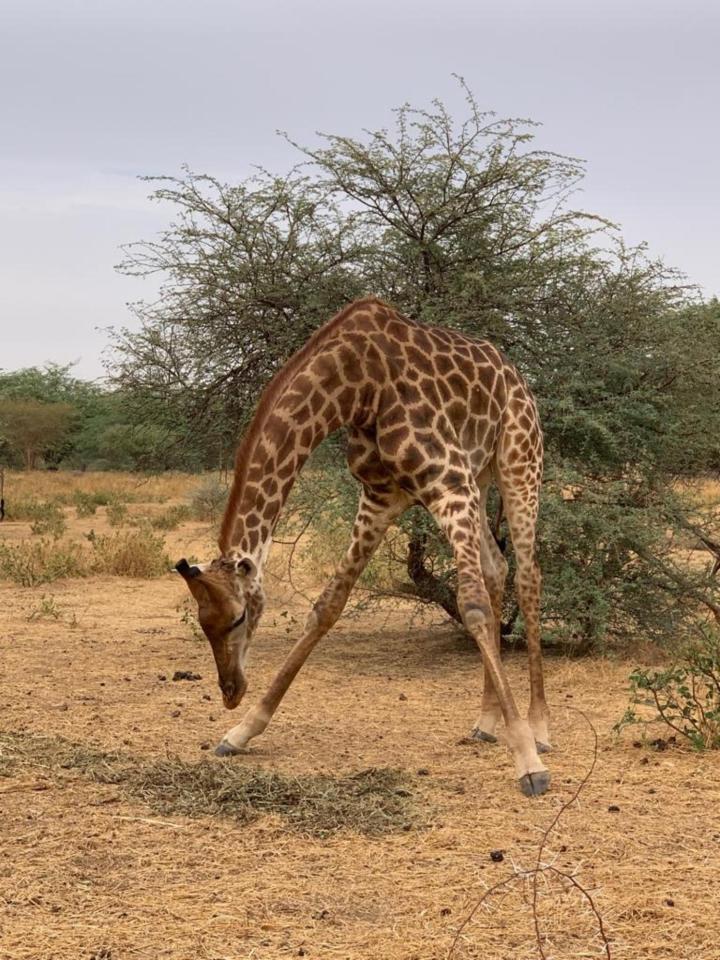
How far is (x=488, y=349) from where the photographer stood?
7.33 metres

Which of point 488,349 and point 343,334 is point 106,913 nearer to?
point 343,334

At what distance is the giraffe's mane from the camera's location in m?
5.89

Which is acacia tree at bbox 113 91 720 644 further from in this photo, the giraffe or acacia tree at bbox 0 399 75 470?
acacia tree at bbox 0 399 75 470

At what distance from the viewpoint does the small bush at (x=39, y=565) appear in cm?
1412

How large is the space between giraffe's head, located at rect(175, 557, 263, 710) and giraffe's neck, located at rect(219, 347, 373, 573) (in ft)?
A: 0.45

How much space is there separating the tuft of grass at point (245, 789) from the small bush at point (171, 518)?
52.0 ft

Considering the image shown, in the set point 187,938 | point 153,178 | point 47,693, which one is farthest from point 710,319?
point 187,938

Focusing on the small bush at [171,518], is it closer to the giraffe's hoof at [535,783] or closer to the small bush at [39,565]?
the small bush at [39,565]

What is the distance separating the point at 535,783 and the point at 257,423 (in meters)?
2.33

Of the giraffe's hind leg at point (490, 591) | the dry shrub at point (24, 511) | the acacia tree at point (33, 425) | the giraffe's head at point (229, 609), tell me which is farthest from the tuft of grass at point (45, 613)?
the acacia tree at point (33, 425)

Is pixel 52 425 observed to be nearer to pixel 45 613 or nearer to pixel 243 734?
pixel 45 613

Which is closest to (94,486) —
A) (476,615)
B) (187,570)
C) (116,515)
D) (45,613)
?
(116,515)

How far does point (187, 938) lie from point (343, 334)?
3.55 m

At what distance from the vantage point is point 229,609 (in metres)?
5.66
